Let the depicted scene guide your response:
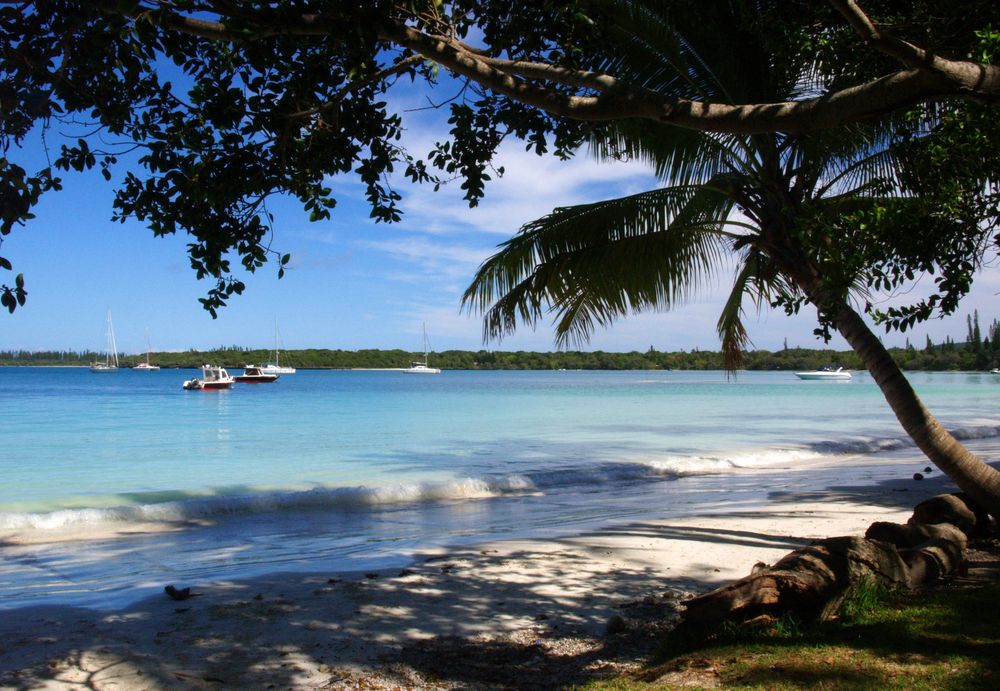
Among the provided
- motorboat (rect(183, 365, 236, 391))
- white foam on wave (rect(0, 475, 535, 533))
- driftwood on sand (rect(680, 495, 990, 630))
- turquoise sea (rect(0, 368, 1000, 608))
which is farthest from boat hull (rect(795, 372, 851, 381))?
driftwood on sand (rect(680, 495, 990, 630))

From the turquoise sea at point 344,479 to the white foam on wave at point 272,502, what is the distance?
0.04 meters

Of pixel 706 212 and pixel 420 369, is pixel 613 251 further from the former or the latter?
pixel 420 369

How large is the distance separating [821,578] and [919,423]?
7.69ft

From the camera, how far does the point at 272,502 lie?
39.9ft

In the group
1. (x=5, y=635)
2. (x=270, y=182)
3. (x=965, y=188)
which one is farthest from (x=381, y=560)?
(x=965, y=188)

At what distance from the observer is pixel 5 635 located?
4.84 meters

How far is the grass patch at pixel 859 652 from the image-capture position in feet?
10.8

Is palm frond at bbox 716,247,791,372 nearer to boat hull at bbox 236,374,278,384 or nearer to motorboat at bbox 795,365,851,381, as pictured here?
boat hull at bbox 236,374,278,384

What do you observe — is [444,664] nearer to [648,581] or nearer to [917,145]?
[648,581]

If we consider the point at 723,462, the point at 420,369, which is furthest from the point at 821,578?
the point at 420,369

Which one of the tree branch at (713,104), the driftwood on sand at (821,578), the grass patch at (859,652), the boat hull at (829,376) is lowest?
the boat hull at (829,376)

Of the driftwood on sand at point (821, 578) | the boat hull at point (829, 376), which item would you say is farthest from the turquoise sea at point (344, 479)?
the boat hull at point (829, 376)

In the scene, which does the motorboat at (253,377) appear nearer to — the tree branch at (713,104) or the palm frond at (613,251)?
the palm frond at (613,251)

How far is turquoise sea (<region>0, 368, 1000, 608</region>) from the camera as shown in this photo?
812cm
